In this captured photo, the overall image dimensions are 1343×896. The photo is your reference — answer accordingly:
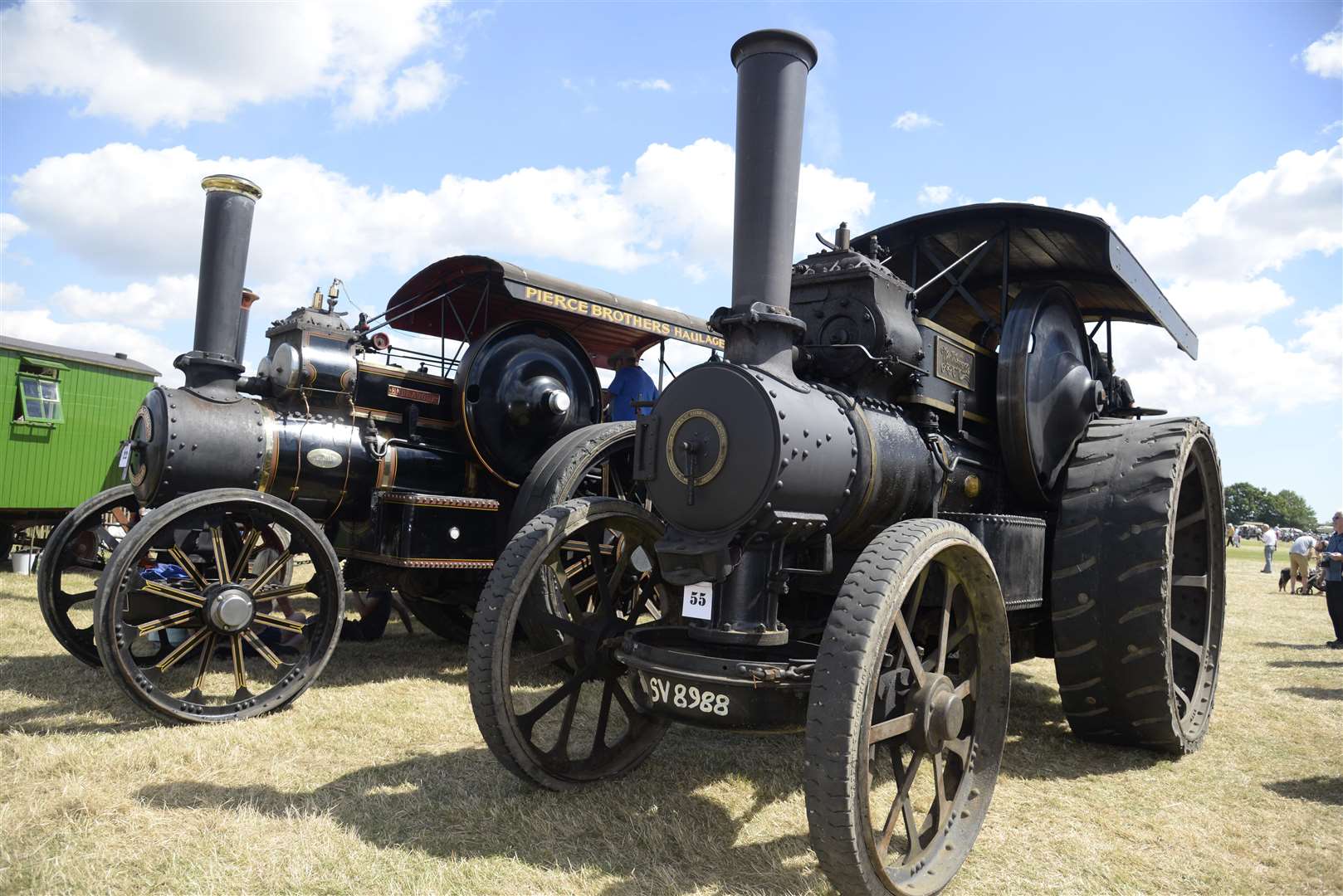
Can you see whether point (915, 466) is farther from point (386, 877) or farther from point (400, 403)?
point (400, 403)

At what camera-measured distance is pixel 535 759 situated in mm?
3070

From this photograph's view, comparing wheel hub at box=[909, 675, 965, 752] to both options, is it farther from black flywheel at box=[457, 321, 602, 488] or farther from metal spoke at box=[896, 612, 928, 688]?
black flywheel at box=[457, 321, 602, 488]

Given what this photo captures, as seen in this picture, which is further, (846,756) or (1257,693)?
(1257,693)

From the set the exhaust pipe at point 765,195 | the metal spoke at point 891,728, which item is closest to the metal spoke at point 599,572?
the exhaust pipe at point 765,195

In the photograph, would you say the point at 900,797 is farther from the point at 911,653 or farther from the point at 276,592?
the point at 276,592

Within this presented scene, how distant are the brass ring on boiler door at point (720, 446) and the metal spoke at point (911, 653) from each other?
28.4 inches

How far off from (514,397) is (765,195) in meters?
3.14

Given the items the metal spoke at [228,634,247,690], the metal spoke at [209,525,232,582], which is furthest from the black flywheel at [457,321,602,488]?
the metal spoke at [228,634,247,690]

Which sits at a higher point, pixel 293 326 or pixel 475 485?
pixel 293 326

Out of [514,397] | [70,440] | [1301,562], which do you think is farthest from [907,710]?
[1301,562]

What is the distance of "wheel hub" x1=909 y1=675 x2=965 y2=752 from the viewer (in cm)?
265

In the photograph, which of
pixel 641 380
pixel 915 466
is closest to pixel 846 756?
pixel 915 466

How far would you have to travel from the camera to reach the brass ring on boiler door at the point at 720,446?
2869 mm

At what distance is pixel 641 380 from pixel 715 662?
424cm
